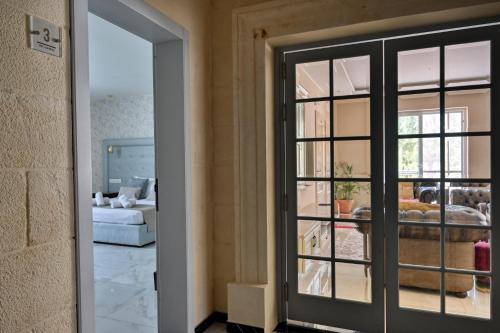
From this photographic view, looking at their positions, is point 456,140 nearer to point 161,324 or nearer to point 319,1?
point 319,1

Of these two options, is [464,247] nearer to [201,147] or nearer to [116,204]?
[201,147]

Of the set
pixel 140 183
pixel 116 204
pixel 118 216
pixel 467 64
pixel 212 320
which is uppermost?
pixel 467 64

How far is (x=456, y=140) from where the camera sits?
197 cm

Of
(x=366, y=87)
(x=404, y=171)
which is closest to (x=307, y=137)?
(x=366, y=87)

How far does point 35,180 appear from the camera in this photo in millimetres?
1174

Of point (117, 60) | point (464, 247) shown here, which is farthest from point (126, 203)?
point (464, 247)

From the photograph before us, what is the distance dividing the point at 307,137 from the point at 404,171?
0.67 meters

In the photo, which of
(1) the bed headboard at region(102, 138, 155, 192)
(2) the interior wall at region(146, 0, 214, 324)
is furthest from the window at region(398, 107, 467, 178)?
(1) the bed headboard at region(102, 138, 155, 192)

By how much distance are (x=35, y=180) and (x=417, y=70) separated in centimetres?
213

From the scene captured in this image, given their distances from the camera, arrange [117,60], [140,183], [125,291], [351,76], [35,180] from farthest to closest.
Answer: [140,183] → [117,60] → [125,291] → [351,76] → [35,180]

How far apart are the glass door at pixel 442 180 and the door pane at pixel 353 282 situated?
0.45ft

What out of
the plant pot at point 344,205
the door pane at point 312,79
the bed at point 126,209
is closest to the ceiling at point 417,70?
the door pane at point 312,79

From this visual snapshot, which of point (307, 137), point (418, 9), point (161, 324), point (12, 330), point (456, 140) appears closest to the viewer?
point (12, 330)

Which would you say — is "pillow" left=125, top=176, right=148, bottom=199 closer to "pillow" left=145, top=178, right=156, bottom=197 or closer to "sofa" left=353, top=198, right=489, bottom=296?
"pillow" left=145, top=178, right=156, bottom=197
